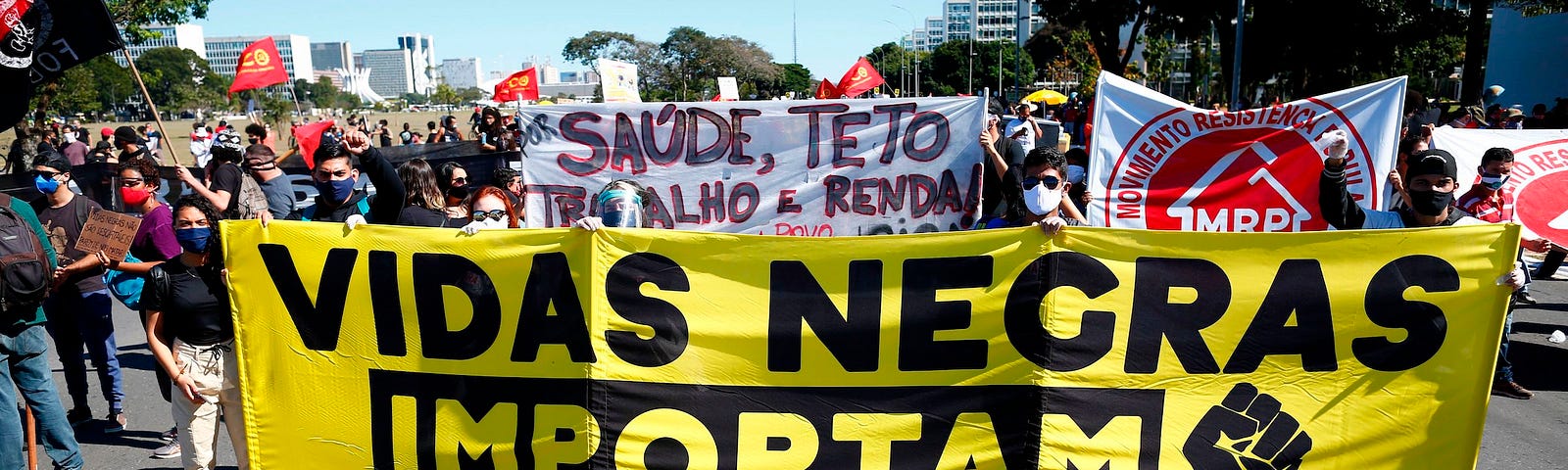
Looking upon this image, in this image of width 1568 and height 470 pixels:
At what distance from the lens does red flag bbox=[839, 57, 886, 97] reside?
655 inches

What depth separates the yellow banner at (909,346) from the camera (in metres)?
3.47

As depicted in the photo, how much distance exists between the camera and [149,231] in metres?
4.75

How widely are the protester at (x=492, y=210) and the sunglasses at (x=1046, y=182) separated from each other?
8.10 feet

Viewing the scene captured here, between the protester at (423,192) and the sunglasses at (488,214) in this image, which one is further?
the protester at (423,192)

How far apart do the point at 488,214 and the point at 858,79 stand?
12680mm

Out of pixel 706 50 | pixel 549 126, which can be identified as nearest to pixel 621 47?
pixel 706 50

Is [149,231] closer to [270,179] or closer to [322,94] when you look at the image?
[270,179]

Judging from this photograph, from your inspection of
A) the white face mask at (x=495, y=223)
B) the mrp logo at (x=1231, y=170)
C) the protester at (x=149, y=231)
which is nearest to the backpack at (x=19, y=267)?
the protester at (x=149, y=231)

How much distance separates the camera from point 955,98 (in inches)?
255

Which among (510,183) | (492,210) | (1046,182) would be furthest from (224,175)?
(1046,182)

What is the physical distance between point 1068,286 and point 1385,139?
318cm

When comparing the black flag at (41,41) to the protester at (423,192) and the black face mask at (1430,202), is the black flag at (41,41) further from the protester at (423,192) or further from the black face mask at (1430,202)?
the black face mask at (1430,202)

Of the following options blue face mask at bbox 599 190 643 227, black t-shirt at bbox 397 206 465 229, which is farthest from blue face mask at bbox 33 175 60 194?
blue face mask at bbox 599 190 643 227

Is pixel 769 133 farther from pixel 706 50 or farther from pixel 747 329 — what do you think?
pixel 706 50
